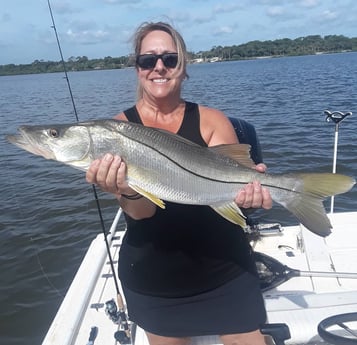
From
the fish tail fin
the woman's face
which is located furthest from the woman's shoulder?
the fish tail fin

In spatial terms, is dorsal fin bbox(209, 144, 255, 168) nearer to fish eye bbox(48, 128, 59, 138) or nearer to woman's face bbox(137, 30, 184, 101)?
woman's face bbox(137, 30, 184, 101)

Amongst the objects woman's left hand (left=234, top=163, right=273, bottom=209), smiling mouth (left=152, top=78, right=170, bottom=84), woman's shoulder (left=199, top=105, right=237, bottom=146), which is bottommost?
woman's left hand (left=234, top=163, right=273, bottom=209)

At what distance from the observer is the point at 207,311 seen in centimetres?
288

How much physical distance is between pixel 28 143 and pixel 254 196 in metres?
1.42

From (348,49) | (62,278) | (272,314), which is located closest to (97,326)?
(272,314)

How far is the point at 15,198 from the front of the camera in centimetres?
1138

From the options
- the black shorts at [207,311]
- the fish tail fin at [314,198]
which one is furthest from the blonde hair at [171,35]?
the black shorts at [207,311]

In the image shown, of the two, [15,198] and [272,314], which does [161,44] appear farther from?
[15,198]

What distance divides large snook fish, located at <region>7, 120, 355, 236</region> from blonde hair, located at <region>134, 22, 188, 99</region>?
57 centimetres

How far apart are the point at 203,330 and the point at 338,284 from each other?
5.71 feet

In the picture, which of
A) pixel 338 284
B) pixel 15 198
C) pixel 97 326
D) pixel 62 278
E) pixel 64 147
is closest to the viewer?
pixel 64 147

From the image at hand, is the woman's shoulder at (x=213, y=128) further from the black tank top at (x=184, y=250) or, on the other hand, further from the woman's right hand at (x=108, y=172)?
the woman's right hand at (x=108, y=172)

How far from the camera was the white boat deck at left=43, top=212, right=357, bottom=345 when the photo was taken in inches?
131

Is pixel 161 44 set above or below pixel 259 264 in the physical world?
above
